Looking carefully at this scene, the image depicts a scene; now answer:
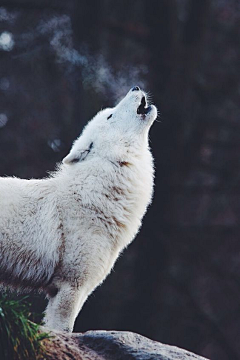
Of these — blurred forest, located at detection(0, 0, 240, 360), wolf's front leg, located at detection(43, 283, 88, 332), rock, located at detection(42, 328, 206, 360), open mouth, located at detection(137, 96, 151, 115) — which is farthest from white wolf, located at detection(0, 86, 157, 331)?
blurred forest, located at detection(0, 0, 240, 360)

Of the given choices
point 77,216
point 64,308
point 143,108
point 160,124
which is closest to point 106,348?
point 64,308

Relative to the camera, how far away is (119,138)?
5586 mm

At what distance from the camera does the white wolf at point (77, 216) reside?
482 centimetres

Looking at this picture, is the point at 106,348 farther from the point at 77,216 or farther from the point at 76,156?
the point at 76,156

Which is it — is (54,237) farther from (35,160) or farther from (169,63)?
(169,63)

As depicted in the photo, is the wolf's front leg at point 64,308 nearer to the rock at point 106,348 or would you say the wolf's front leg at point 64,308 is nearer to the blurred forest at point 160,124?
the rock at point 106,348

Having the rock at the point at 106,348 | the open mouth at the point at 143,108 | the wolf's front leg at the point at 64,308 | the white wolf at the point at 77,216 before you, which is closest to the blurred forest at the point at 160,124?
the open mouth at the point at 143,108

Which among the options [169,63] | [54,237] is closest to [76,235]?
[54,237]

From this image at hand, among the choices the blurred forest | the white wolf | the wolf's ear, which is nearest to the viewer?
the white wolf

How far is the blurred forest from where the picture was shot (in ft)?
32.7

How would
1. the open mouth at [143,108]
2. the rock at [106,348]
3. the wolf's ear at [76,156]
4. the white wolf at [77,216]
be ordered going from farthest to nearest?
1. the open mouth at [143,108]
2. the wolf's ear at [76,156]
3. the white wolf at [77,216]
4. the rock at [106,348]

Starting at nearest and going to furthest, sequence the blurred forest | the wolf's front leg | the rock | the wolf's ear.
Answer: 1. the rock
2. the wolf's front leg
3. the wolf's ear
4. the blurred forest

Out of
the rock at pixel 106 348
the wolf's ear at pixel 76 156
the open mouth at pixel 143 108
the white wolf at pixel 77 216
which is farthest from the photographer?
the open mouth at pixel 143 108

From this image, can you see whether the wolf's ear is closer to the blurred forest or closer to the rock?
the rock
